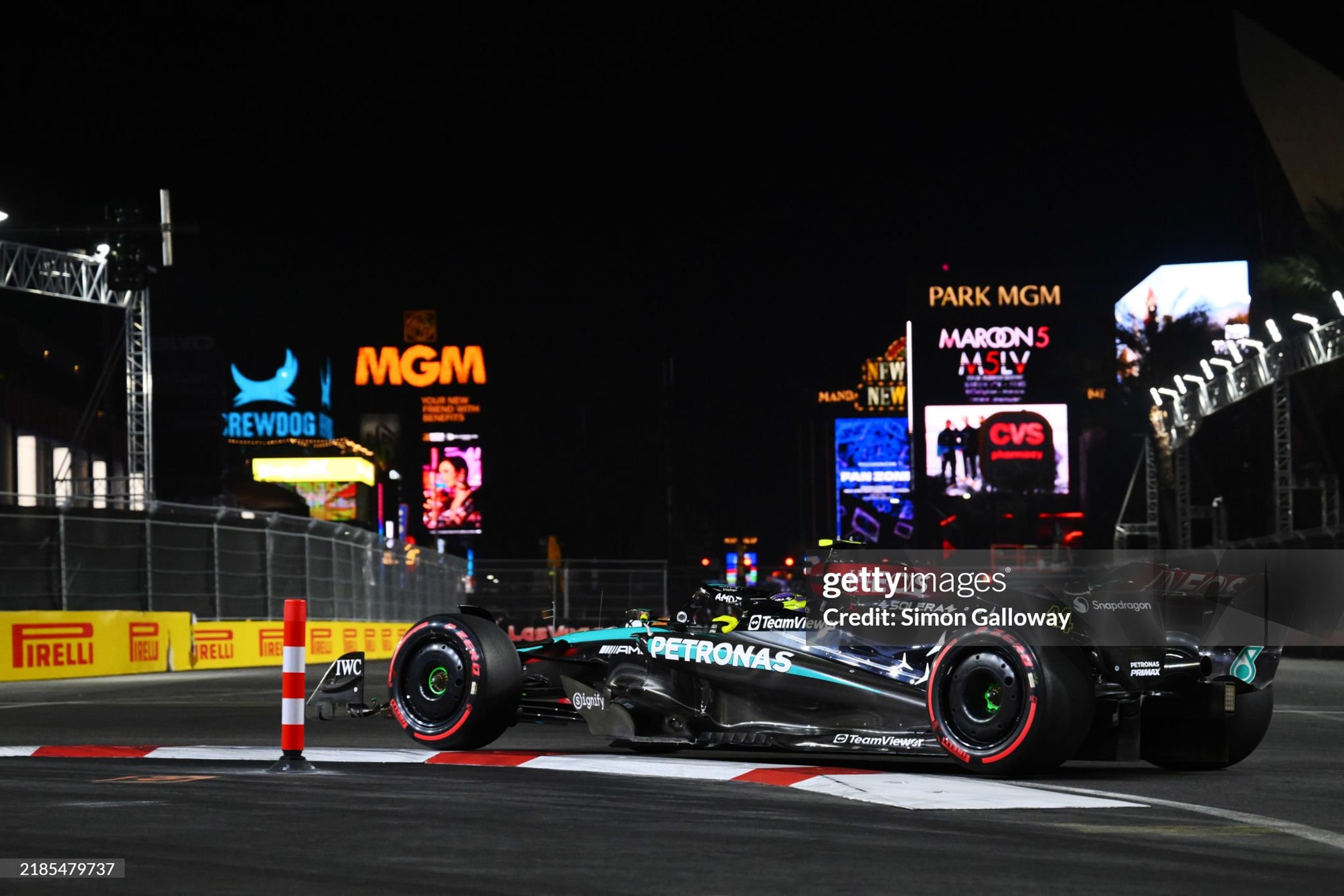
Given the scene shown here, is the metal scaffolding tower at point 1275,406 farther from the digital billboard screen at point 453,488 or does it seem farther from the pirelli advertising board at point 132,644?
the digital billboard screen at point 453,488

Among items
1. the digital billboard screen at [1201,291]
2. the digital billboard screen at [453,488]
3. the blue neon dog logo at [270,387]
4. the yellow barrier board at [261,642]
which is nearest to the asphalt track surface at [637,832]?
the yellow barrier board at [261,642]

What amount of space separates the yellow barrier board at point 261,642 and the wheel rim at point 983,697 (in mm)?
17980

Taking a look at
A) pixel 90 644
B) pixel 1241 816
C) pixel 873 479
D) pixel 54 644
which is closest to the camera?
pixel 1241 816

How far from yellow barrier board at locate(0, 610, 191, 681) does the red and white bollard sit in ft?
50.4

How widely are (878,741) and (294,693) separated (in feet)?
10.3

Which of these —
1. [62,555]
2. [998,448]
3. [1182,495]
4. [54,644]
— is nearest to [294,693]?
[54,644]

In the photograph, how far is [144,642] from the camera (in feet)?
89.4

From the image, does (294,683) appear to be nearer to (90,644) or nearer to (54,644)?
(54,644)

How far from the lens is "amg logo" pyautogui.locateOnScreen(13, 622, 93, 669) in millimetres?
23797

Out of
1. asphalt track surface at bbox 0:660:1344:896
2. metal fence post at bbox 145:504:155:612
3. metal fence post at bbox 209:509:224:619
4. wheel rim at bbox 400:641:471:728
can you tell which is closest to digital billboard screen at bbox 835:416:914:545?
metal fence post at bbox 209:509:224:619

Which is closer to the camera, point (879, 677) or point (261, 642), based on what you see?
point (879, 677)

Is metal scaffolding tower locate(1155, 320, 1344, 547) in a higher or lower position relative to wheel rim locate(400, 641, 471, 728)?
higher

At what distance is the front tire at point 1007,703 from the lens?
8.83 meters

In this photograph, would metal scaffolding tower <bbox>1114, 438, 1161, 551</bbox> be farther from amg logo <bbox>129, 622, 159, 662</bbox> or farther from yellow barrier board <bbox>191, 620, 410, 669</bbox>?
amg logo <bbox>129, 622, 159, 662</bbox>
